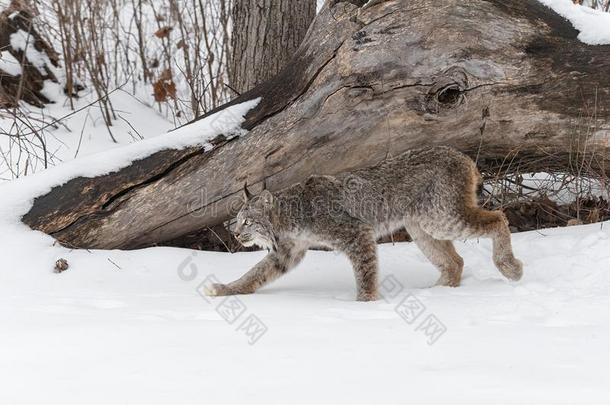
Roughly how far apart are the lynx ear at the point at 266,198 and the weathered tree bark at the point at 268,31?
4.89ft

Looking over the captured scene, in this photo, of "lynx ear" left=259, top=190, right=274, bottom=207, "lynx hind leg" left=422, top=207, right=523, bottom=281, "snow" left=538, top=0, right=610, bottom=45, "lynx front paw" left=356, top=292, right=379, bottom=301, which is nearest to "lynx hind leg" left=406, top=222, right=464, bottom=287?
"lynx hind leg" left=422, top=207, right=523, bottom=281

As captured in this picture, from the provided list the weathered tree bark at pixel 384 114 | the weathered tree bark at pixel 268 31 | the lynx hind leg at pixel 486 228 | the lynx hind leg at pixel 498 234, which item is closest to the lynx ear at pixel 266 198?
the weathered tree bark at pixel 384 114

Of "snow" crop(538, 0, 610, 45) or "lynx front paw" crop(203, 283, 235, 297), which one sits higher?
"snow" crop(538, 0, 610, 45)

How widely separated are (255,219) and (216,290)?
53cm

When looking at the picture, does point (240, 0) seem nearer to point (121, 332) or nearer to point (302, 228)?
point (302, 228)

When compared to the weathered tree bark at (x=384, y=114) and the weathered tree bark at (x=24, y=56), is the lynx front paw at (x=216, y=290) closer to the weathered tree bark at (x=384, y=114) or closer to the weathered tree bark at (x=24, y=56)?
the weathered tree bark at (x=384, y=114)

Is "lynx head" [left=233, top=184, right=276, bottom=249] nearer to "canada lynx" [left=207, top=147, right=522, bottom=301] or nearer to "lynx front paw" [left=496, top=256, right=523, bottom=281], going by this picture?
"canada lynx" [left=207, top=147, right=522, bottom=301]

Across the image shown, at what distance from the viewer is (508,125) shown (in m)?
4.90

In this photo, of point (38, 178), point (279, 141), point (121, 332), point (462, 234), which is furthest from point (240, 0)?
point (121, 332)

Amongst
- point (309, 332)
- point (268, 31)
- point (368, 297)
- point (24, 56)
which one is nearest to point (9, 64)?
point (24, 56)

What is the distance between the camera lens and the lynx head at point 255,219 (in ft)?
15.9

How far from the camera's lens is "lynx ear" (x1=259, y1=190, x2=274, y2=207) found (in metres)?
4.84

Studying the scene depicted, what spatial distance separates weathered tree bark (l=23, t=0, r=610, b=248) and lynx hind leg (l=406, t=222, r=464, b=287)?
0.61m

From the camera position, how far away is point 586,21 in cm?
481
